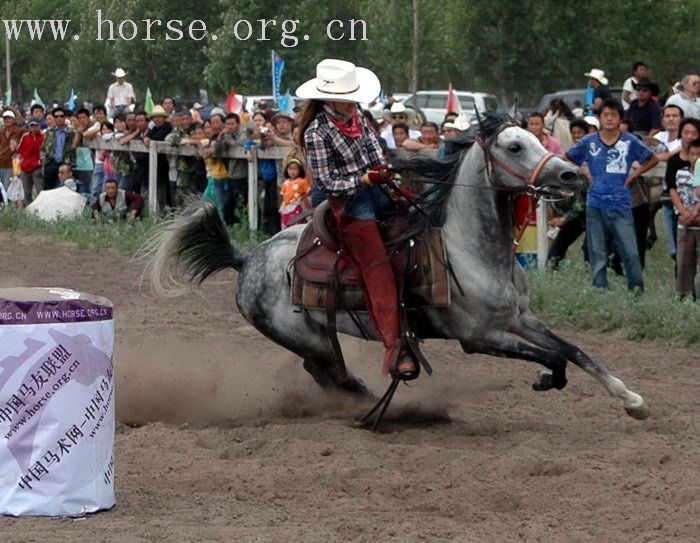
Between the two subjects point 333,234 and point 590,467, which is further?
point 333,234

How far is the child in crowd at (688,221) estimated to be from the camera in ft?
38.9

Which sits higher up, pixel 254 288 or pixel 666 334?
pixel 254 288

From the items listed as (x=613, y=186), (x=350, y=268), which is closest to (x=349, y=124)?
(x=350, y=268)

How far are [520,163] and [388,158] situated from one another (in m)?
0.82

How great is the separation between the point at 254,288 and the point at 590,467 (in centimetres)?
274

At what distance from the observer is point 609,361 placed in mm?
Result: 10453

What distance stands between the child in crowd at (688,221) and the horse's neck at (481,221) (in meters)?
4.13

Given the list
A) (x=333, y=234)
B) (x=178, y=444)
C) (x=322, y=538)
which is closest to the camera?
(x=322, y=538)

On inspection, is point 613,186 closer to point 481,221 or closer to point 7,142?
point 481,221

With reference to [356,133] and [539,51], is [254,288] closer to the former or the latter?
[356,133]

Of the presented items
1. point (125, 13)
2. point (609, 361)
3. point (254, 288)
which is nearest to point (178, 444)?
point (254, 288)

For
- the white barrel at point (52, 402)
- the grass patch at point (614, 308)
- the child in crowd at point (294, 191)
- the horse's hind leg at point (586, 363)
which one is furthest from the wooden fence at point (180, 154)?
the white barrel at point (52, 402)

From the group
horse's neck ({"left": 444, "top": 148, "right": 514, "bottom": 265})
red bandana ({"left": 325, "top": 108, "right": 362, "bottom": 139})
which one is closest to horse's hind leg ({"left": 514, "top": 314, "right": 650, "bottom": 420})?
horse's neck ({"left": 444, "top": 148, "right": 514, "bottom": 265})

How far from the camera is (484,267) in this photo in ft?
26.5
